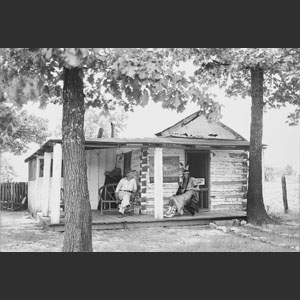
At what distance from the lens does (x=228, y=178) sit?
1131 centimetres

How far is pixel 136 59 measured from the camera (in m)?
4.63

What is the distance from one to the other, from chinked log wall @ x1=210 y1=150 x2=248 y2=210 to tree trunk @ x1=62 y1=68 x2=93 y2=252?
643 centimetres

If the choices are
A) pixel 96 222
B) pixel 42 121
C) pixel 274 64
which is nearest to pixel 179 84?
pixel 274 64

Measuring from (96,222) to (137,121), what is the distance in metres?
2.94

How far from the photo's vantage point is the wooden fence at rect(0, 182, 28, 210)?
48.1 ft

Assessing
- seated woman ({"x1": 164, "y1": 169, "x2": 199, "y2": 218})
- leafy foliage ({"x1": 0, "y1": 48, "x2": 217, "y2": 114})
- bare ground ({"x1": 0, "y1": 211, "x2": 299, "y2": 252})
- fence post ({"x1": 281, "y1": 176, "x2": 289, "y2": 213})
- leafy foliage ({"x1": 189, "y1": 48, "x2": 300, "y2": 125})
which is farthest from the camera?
fence post ({"x1": 281, "y1": 176, "x2": 289, "y2": 213})

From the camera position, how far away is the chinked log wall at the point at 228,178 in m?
11.2

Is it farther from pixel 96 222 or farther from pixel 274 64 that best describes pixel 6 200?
pixel 274 64

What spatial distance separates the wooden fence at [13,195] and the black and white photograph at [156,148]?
0.16 ft

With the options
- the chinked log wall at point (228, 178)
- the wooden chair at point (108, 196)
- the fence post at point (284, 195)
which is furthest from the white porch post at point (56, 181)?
the fence post at point (284, 195)

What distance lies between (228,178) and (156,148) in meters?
2.71

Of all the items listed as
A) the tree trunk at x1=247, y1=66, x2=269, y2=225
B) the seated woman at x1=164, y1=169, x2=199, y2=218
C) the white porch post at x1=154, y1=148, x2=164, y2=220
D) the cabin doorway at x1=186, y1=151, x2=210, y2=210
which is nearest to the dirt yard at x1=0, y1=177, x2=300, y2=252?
the tree trunk at x1=247, y1=66, x2=269, y2=225

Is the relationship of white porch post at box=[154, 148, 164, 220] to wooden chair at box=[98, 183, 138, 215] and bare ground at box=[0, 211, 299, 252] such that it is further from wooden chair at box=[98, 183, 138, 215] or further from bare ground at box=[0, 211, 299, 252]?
wooden chair at box=[98, 183, 138, 215]

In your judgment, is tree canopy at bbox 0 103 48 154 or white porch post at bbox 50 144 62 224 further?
tree canopy at bbox 0 103 48 154
